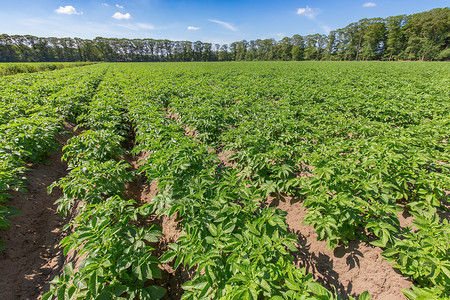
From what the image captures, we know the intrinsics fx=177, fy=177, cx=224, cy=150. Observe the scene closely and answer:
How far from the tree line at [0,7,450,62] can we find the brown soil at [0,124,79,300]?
82.8 m

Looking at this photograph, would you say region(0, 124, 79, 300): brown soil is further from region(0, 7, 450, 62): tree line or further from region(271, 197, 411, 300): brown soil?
region(0, 7, 450, 62): tree line

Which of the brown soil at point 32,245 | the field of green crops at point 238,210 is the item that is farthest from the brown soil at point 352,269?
the brown soil at point 32,245

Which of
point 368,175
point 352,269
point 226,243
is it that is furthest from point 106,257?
point 368,175

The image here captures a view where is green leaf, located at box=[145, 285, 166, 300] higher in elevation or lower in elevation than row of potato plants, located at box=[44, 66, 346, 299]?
lower

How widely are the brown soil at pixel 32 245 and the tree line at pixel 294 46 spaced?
82.8m

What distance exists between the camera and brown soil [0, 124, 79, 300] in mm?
2795

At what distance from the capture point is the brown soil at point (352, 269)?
243 centimetres

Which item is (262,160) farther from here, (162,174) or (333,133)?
(333,133)

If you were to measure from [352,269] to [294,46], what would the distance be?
361ft

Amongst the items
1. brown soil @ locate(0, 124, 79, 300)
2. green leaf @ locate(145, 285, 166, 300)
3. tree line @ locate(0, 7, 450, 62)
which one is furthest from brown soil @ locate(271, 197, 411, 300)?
tree line @ locate(0, 7, 450, 62)

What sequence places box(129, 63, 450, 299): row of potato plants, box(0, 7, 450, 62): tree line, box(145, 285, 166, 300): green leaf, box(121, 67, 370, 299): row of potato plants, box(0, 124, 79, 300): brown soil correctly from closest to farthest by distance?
box(121, 67, 370, 299): row of potato plants → box(145, 285, 166, 300): green leaf → box(129, 63, 450, 299): row of potato plants → box(0, 124, 79, 300): brown soil → box(0, 7, 450, 62): tree line

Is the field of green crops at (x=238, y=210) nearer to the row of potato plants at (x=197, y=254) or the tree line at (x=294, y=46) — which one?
the row of potato plants at (x=197, y=254)

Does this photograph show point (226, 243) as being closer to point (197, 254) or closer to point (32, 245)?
point (197, 254)

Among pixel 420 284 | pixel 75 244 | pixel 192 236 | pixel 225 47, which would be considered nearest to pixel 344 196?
pixel 420 284
